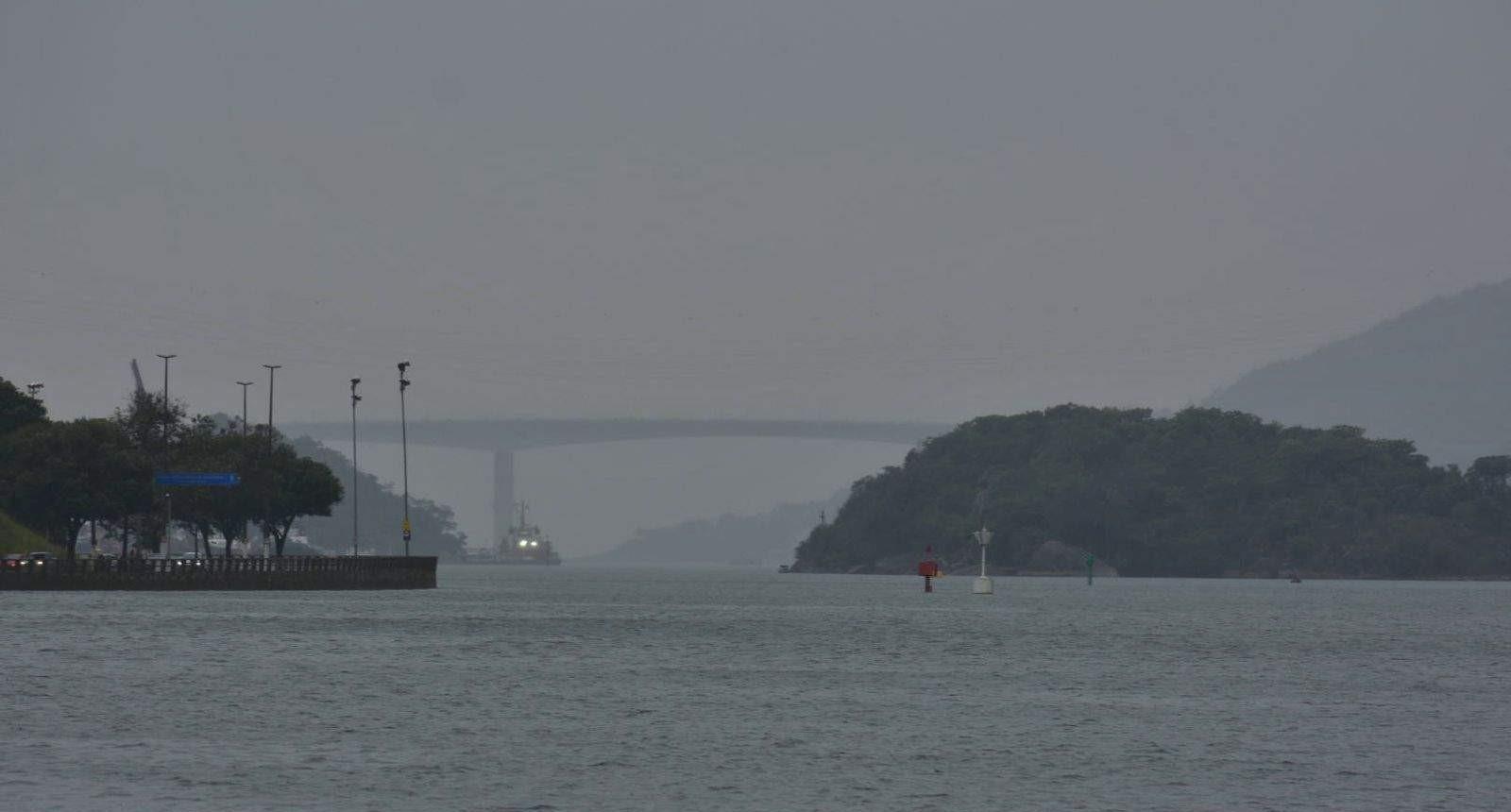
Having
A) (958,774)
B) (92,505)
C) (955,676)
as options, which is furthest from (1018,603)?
(958,774)

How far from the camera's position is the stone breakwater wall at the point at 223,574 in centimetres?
15100

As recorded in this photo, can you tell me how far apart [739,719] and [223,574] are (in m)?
112

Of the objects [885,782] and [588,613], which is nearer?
[885,782]

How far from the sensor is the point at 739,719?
192 feet

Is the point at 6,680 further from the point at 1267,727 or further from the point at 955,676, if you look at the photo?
the point at 1267,727

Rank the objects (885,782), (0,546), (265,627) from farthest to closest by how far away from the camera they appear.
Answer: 1. (0,546)
2. (265,627)
3. (885,782)

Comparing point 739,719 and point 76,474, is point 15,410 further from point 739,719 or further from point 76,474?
point 739,719

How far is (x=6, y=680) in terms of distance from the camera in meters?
67.3

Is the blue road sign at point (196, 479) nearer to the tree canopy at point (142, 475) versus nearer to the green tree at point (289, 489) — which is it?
the tree canopy at point (142, 475)

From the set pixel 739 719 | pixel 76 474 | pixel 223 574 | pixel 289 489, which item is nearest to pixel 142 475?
pixel 76 474

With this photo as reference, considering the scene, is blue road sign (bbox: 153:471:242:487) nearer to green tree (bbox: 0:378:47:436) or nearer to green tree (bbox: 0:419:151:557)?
green tree (bbox: 0:419:151:557)

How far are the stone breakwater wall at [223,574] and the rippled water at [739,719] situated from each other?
138 feet

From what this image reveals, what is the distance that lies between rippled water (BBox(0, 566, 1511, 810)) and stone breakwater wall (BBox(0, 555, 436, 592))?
42.1 metres

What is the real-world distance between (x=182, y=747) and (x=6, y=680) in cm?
2026
